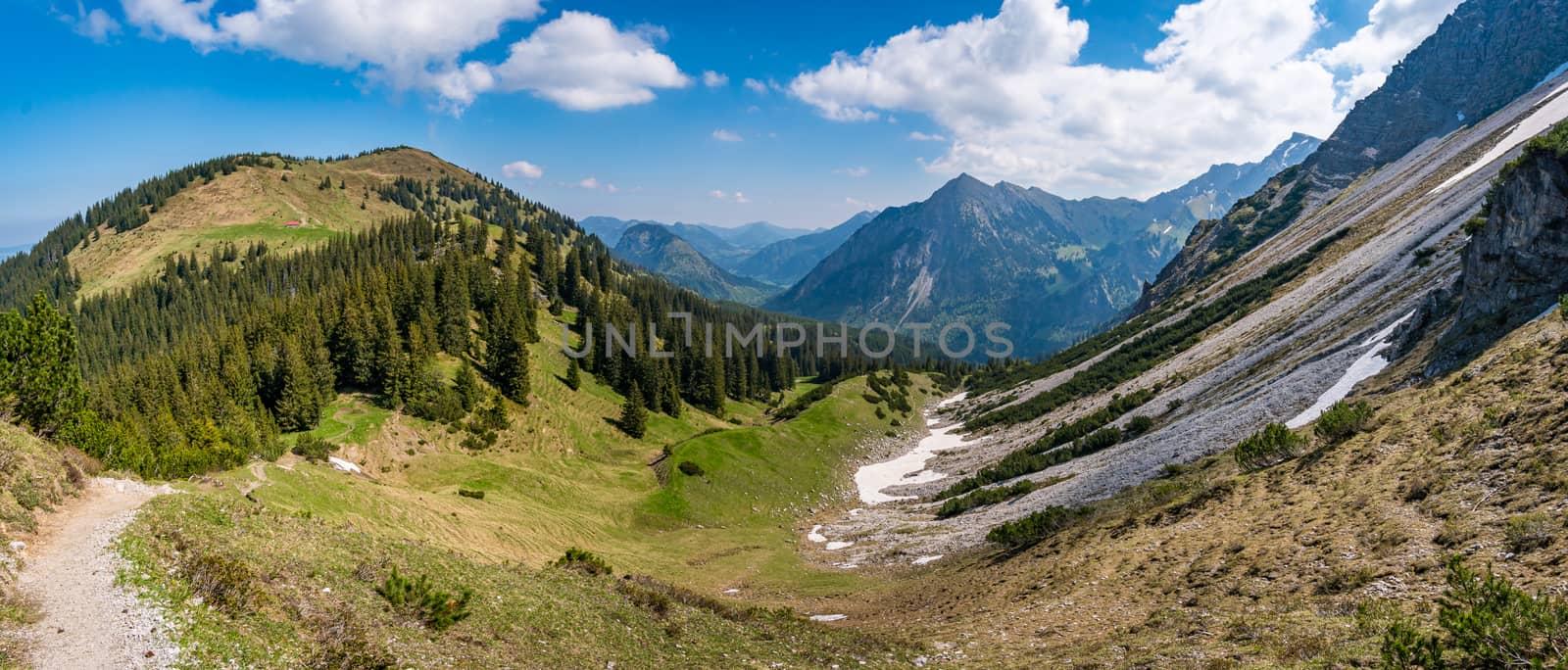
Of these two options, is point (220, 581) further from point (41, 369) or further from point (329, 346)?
point (329, 346)

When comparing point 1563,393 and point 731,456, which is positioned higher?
point 1563,393

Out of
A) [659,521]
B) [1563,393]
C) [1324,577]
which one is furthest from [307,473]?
[1563,393]

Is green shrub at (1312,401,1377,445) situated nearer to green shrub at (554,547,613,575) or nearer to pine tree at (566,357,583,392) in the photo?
green shrub at (554,547,613,575)

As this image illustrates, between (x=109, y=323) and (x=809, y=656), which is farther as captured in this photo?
(x=109, y=323)

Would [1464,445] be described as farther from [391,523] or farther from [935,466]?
[935,466]

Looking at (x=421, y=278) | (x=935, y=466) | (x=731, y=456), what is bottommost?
(x=935, y=466)

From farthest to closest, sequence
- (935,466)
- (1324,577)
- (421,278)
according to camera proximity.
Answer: (421,278)
(935,466)
(1324,577)

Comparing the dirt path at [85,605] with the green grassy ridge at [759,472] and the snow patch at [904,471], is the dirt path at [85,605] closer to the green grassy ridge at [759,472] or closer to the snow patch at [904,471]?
the green grassy ridge at [759,472]

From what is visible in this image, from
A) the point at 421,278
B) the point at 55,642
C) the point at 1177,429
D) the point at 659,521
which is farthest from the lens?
the point at 421,278
